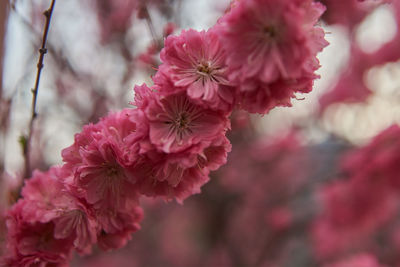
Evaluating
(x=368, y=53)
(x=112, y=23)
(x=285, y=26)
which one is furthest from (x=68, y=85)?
(x=368, y=53)

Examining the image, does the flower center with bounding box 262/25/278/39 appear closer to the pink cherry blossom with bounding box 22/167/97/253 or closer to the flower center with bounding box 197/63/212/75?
the flower center with bounding box 197/63/212/75

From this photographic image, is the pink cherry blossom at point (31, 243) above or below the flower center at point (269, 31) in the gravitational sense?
below

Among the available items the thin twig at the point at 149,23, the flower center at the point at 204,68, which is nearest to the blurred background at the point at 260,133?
the thin twig at the point at 149,23

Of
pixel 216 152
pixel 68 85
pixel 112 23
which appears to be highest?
pixel 112 23

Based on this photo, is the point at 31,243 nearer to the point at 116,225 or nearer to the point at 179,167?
the point at 116,225

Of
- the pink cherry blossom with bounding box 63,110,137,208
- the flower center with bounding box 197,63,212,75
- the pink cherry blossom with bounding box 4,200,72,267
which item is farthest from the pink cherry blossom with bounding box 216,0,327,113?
the pink cherry blossom with bounding box 4,200,72,267

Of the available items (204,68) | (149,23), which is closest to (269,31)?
(204,68)

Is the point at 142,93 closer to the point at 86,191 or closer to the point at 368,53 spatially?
the point at 86,191

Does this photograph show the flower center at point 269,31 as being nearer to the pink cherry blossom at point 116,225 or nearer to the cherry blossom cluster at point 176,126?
the cherry blossom cluster at point 176,126
